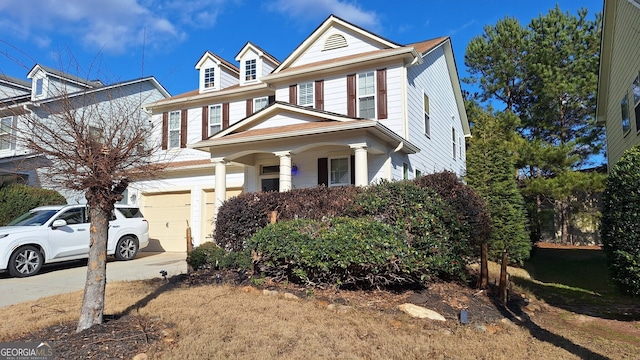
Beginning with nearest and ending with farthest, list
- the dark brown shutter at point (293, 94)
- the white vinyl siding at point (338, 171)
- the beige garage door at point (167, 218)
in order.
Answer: the white vinyl siding at point (338, 171) → the dark brown shutter at point (293, 94) → the beige garage door at point (167, 218)

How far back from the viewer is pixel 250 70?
15.8 metres

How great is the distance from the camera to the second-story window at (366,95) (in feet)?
40.5

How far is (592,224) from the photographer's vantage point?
18688mm

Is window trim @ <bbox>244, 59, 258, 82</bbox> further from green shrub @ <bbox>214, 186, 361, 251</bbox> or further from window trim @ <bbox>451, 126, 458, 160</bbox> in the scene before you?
window trim @ <bbox>451, 126, 458, 160</bbox>

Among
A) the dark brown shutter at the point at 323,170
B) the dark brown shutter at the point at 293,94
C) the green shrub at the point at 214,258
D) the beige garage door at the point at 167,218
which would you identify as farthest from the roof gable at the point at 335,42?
the green shrub at the point at 214,258

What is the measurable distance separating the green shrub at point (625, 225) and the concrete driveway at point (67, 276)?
8039 mm

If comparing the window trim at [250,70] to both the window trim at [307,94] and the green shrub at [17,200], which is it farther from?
the green shrub at [17,200]

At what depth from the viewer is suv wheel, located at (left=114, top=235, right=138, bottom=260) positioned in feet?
37.2

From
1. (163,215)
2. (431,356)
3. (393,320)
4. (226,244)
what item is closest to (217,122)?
(163,215)

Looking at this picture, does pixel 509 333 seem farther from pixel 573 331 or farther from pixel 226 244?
pixel 226 244

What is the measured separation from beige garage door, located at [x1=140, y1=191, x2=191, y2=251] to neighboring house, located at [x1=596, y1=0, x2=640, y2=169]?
1372 cm

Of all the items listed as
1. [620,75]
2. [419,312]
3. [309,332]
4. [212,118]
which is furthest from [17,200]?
[620,75]

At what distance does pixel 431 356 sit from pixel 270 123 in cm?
878

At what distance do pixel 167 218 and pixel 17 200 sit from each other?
457cm
